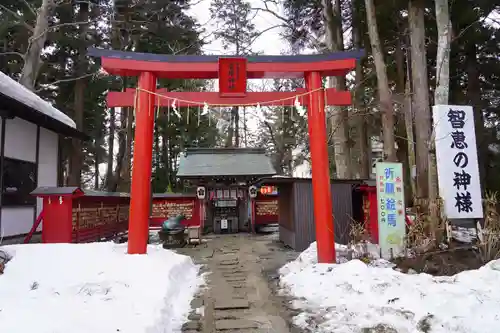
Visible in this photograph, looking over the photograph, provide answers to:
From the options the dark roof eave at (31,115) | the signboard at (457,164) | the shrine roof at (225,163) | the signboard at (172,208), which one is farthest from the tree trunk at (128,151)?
the signboard at (457,164)

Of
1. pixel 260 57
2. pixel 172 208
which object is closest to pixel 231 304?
pixel 260 57

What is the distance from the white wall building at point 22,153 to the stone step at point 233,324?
7.51 metres

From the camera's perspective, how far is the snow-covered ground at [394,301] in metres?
4.48

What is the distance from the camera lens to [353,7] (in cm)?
1633

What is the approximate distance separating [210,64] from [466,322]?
695 centimetres

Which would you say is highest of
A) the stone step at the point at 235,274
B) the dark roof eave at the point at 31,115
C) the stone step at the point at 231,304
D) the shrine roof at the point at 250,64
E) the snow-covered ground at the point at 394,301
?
the shrine roof at the point at 250,64

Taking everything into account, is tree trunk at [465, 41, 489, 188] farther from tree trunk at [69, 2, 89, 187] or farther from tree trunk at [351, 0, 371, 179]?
tree trunk at [69, 2, 89, 187]

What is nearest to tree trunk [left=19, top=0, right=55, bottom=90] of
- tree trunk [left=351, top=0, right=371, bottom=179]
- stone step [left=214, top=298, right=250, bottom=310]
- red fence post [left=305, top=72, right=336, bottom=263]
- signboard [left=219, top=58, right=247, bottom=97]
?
signboard [left=219, top=58, right=247, bottom=97]

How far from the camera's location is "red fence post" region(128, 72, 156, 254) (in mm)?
8172

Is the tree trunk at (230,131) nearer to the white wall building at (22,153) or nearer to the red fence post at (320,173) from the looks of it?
the white wall building at (22,153)

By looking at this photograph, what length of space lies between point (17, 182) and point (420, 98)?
12.4 meters

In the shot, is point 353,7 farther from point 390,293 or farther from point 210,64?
point 390,293

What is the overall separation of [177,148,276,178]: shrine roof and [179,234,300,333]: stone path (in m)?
7.22

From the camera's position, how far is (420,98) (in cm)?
1030
